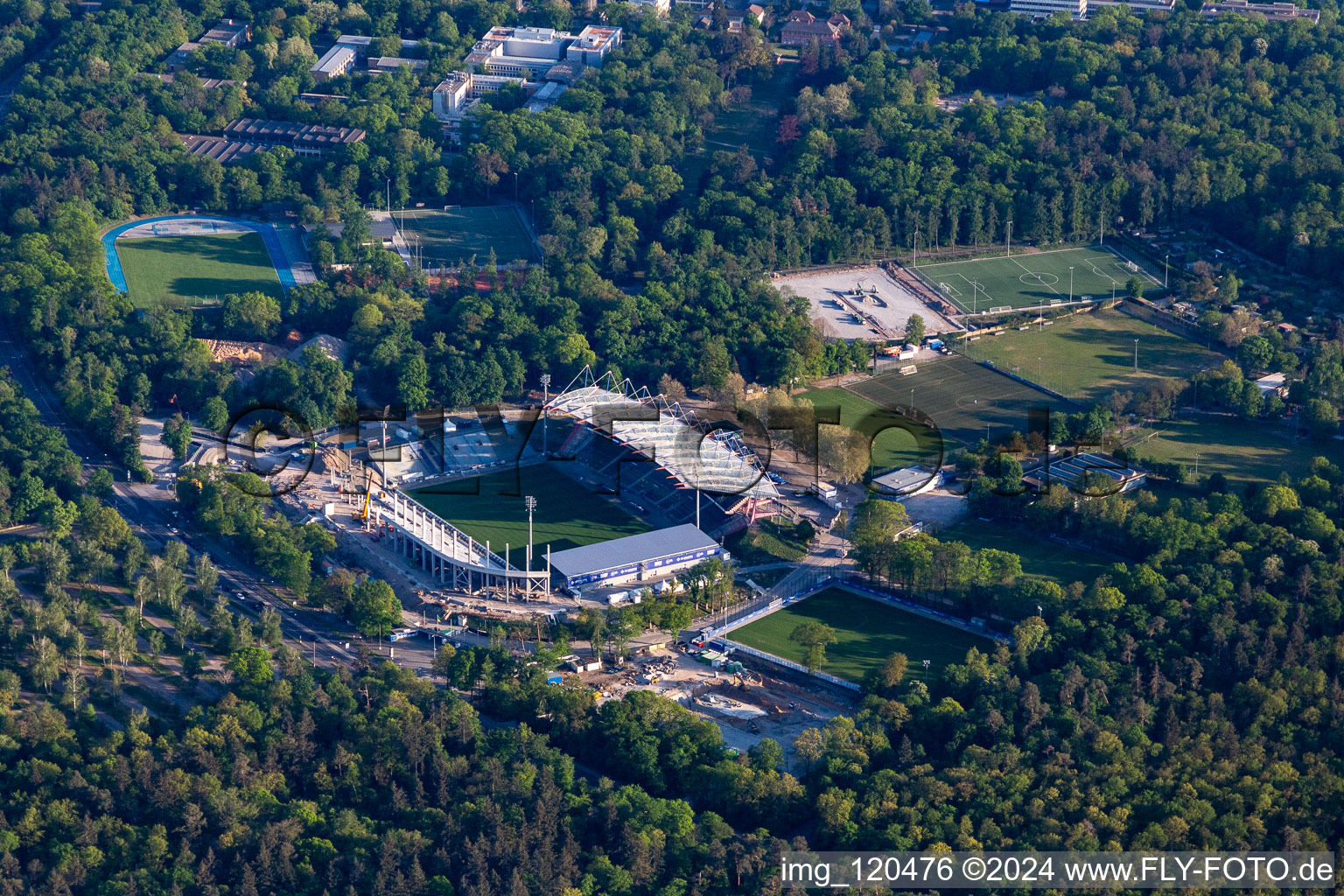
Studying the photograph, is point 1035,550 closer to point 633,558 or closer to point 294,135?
point 633,558

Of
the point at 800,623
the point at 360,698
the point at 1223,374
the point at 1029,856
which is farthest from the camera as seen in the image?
the point at 1223,374

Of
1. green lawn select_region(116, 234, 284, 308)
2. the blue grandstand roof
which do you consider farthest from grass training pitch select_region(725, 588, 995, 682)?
green lawn select_region(116, 234, 284, 308)

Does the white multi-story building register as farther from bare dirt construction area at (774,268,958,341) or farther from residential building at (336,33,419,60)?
residential building at (336,33,419,60)

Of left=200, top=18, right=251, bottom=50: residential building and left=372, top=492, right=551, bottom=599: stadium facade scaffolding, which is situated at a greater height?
left=200, top=18, right=251, bottom=50: residential building

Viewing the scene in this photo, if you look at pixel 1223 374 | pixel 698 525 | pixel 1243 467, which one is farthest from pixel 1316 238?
pixel 698 525

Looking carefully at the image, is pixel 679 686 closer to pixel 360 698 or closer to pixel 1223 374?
pixel 360 698

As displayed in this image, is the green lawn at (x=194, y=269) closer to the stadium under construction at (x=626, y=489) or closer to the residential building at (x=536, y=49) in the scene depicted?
the stadium under construction at (x=626, y=489)

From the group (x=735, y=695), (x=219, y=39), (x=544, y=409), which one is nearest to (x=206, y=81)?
(x=219, y=39)
